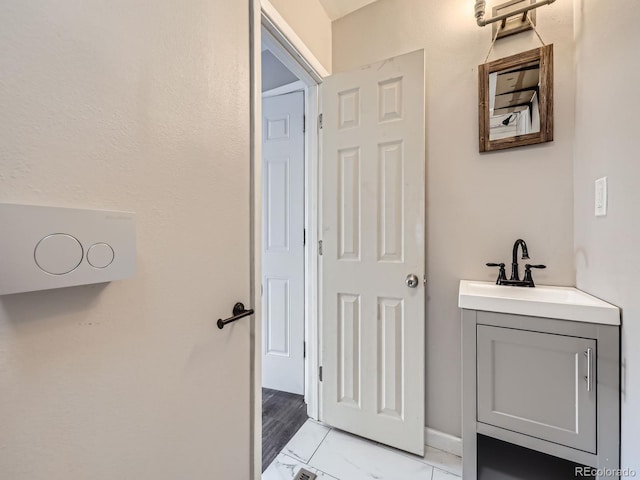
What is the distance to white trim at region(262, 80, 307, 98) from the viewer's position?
203 centimetres

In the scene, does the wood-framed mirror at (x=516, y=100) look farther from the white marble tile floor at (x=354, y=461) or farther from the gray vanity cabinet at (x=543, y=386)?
the white marble tile floor at (x=354, y=461)

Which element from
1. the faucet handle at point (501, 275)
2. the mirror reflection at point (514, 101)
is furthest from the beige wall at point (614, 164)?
the faucet handle at point (501, 275)

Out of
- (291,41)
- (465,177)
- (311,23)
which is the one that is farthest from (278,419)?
(311,23)

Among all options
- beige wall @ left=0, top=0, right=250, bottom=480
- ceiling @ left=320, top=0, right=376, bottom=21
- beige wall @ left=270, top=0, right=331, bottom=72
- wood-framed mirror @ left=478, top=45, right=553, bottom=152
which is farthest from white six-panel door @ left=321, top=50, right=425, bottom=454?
beige wall @ left=0, top=0, right=250, bottom=480

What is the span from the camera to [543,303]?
1060 mm

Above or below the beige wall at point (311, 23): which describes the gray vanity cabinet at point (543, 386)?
below

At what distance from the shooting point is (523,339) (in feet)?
3.59

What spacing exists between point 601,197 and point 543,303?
1.49ft

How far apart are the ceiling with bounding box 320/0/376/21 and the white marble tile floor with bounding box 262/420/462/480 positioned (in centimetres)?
264

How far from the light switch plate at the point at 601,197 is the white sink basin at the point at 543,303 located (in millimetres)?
337

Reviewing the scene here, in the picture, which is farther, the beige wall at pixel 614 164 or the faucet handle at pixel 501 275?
the faucet handle at pixel 501 275

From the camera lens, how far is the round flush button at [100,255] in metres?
0.56

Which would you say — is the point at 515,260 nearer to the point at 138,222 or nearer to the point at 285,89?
the point at 138,222

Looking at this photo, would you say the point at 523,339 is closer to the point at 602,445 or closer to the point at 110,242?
the point at 602,445
